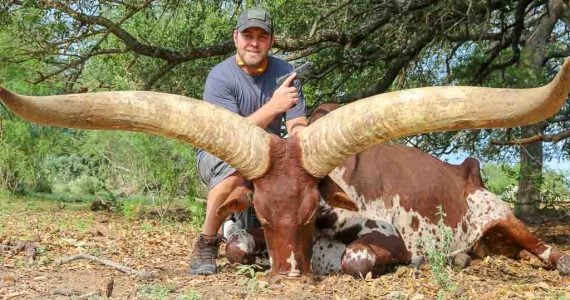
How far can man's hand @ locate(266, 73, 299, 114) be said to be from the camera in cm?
565

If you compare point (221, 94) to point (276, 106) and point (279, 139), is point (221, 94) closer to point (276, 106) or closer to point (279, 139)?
point (276, 106)

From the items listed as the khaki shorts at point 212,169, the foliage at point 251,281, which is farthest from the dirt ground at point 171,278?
the khaki shorts at point 212,169

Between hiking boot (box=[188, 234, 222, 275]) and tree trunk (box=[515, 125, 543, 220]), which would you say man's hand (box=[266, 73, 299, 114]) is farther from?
tree trunk (box=[515, 125, 543, 220])

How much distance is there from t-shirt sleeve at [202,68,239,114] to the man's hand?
59 centimetres

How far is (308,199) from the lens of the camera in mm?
5090

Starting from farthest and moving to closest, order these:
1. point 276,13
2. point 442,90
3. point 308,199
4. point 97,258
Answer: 1. point 276,13
2. point 97,258
3. point 308,199
4. point 442,90

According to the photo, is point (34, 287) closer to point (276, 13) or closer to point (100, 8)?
point (100, 8)

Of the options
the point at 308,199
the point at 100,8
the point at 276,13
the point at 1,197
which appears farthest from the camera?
the point at 1,197

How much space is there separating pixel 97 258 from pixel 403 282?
7.46 ft

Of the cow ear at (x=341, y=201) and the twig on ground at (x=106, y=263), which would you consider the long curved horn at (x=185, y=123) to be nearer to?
the cow ear at (x=341, y=201)

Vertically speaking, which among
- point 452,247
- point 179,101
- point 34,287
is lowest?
point 34,287

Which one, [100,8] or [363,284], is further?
[100,8]

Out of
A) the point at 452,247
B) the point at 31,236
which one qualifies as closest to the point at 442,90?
the point at 452,247

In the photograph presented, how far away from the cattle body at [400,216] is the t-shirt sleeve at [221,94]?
0.72m
